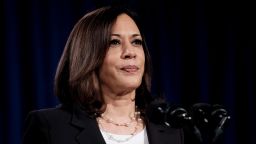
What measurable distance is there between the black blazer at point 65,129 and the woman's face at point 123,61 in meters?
0.16

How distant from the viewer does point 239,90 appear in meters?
3.25

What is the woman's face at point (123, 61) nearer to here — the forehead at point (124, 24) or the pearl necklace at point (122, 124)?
the forehead at point (124, 24)

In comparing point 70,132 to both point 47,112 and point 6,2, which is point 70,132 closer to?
point 47,112

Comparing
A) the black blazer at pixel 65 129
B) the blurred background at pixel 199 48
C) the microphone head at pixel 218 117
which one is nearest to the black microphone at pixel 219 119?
the microphone head at pixel 218 117

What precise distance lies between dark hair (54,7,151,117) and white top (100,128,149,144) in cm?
11

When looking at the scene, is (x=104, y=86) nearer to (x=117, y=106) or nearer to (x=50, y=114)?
(x=117, y=106)

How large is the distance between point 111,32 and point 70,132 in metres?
0.39

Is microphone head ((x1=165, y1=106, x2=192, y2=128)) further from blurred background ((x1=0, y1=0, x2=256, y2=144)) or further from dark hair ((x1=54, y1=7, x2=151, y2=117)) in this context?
blurred background ((x1=0, y1=0, x2=256, y2=144))

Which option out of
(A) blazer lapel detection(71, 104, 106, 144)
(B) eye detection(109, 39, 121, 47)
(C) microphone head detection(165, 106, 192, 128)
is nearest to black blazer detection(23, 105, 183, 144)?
(A) blazer lapel detection(71, 104, 106, 144)

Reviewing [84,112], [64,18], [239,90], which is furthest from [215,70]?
[84,112]

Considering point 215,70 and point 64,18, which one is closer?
point 64,18

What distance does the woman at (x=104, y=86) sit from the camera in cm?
175

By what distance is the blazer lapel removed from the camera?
169 cm

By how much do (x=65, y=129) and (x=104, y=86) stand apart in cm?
24
